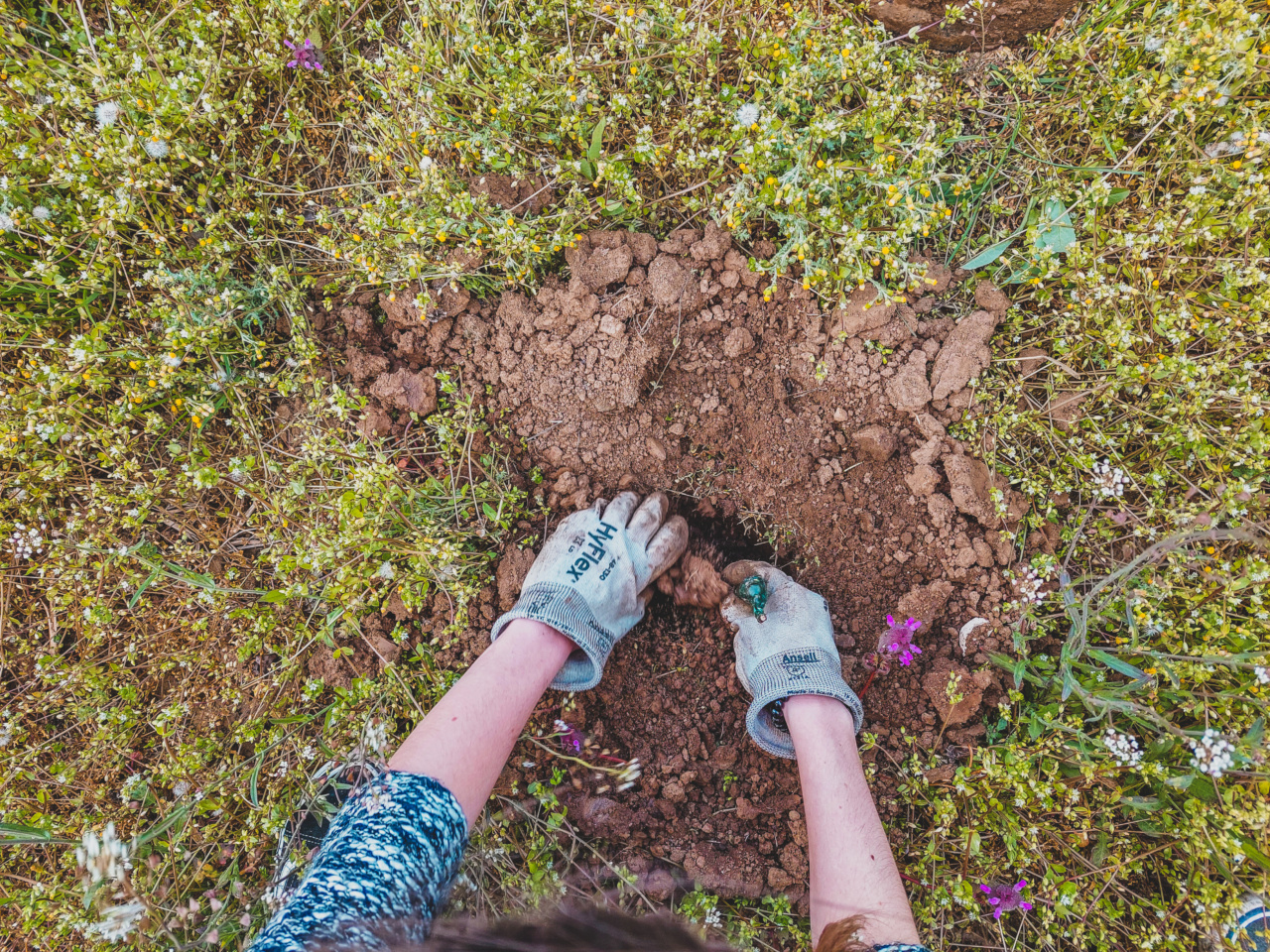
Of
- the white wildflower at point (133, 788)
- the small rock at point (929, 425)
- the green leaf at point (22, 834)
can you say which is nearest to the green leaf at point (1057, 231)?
the small rock at point (929, 425)

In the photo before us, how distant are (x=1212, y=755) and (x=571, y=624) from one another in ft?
6.19

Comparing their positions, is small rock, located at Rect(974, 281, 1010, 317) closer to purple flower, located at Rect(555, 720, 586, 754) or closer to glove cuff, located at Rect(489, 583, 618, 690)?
glove cuff, located at Rect(489, 583, 618, 690)

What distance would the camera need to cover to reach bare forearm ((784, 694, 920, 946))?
1688 mm

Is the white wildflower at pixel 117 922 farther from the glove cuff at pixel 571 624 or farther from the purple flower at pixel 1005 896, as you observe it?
the purple flower at pixel 1005 896

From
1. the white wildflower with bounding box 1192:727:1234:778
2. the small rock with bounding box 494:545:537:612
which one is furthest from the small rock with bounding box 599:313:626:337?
the white wildflower with bounding box 1192:727:1234:778

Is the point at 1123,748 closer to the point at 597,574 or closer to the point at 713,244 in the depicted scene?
the point at 597,574

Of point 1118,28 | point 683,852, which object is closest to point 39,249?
point 683,852

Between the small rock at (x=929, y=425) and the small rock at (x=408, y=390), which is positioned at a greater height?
the small rock at (x=408, y=390)

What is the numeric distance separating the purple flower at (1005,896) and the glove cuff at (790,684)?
2.00ft

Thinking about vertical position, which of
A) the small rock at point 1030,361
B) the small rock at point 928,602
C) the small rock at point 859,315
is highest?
the small rock at point 859,315

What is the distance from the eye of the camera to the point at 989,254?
7.11 feet

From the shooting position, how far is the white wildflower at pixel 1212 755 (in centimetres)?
175

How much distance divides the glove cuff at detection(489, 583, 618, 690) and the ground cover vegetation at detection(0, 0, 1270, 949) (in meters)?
0.25

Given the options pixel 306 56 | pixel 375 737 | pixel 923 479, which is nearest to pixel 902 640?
pixel 923 479
